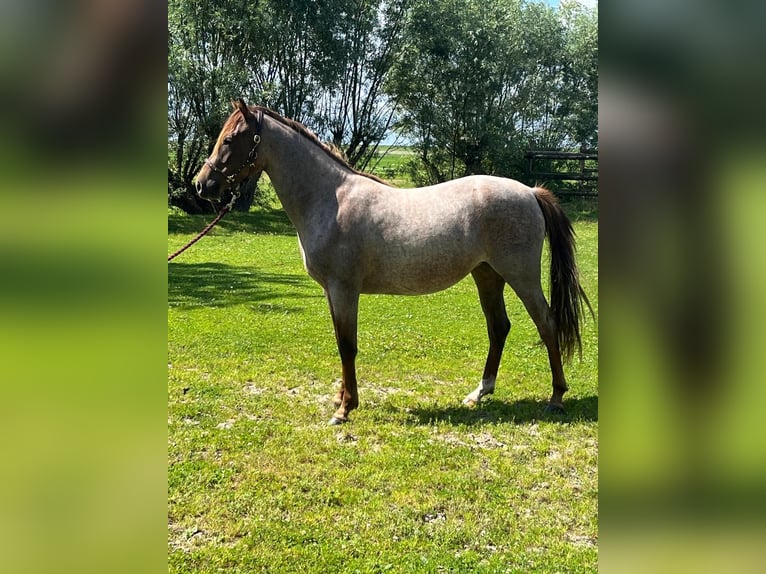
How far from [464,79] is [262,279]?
1732 centimetres

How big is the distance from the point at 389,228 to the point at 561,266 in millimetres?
1565

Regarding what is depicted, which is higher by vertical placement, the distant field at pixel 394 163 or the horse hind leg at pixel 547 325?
the distant field at pixel 394 163

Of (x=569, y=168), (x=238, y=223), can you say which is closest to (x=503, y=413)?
(x=238, y=223)

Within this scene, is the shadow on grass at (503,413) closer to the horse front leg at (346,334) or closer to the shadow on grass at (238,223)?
the horse front leg at (346,334)

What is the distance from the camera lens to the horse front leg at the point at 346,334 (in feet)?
15.2

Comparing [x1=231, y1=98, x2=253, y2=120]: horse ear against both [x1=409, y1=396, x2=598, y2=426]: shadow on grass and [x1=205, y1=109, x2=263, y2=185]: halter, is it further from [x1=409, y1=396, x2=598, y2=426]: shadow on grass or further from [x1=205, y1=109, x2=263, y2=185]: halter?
[x1=409, y1=396, x2=598, y2=426]: shadow on grass

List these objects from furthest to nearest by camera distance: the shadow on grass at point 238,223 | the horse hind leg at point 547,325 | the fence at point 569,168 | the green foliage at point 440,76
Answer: the green foliage at point 440,76, the fence at point 569,168, the shadow on grass at point 238,223, the horse hind leg at point 547,325

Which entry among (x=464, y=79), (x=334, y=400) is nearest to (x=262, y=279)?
(x=334, y=400)

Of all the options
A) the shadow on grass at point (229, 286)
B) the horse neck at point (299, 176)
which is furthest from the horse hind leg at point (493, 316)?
the shadow on grass at point (229, 286)

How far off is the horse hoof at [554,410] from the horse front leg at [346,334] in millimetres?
1676

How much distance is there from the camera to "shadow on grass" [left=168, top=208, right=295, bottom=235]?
19422 millimetres

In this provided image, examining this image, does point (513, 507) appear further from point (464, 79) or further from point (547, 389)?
point (464, 79)

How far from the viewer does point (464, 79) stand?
25172mm
